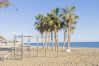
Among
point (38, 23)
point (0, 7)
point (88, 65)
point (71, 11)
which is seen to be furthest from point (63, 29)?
point (0, 7)

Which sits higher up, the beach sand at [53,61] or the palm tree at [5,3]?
the palm tree at [5,3]

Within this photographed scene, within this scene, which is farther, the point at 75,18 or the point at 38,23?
the point at 38,23

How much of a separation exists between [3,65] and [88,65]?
5879 mm

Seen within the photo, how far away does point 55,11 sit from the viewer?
1845 inches

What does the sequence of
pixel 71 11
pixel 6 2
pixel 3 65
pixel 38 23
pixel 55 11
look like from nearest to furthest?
pixel 6 2 → pixel 3 65 → pixel 71 11 → pixel 55 11 → pixel 38 23

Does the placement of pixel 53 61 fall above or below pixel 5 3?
below

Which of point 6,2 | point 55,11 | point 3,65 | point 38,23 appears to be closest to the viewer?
point 6,2

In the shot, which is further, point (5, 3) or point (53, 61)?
point (53, 61)

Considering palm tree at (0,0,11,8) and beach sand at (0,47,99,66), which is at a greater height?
palm tree at (0,0,11,8)

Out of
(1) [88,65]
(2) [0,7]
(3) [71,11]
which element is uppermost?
(3) [71,11]

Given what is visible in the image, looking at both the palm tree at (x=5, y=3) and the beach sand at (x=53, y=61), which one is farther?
the beach sand at (x=53, y=61)

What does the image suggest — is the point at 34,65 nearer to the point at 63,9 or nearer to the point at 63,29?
the point at 63,9

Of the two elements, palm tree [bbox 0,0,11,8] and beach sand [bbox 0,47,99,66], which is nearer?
palm tree [bbox 0,0,11,8]

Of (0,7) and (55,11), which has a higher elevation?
(55,11)
